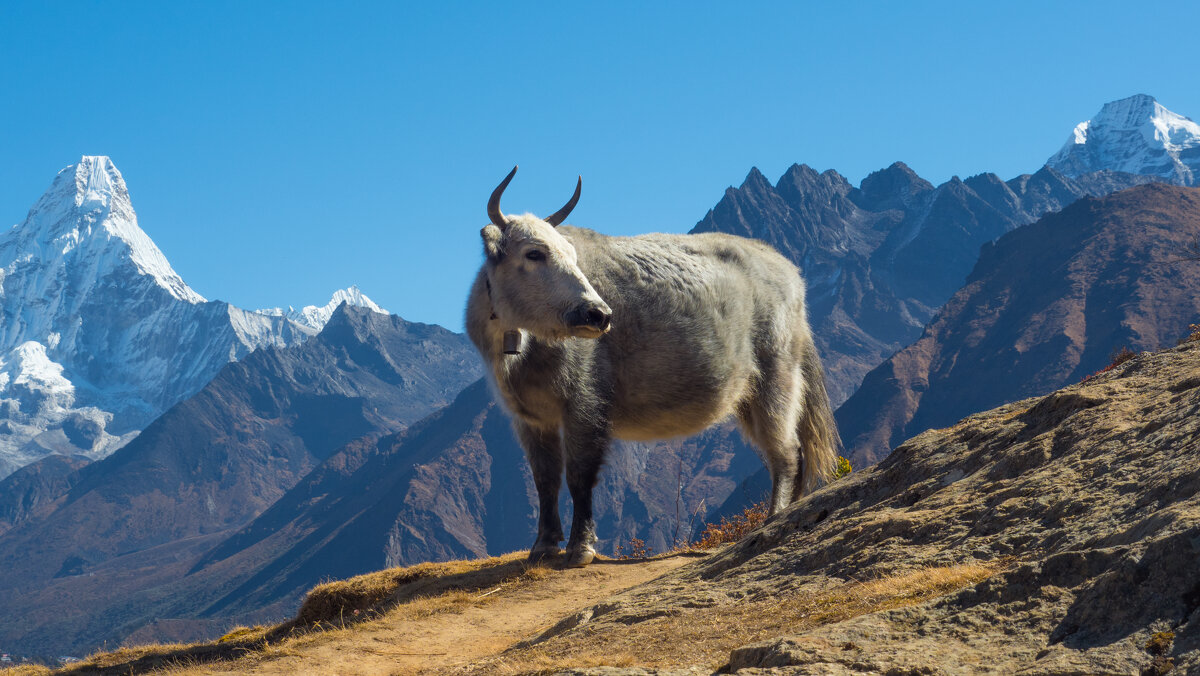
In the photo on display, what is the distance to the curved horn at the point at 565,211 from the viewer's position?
1230 cm

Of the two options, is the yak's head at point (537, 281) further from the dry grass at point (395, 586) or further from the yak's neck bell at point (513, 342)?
the dry grass at point (395, 586)

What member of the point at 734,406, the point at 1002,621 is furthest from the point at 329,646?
the point at 1002,621

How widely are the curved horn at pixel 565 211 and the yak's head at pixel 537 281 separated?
45cm

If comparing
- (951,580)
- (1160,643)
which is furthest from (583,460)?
(1160,643)

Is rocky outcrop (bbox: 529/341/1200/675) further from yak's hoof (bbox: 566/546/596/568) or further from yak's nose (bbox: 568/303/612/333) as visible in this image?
yak's nose (bbox: 568/303/612/333)

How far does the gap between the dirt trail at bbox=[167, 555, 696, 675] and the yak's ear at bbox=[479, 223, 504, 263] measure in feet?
12.9

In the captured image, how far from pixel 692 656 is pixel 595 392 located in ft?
20.0

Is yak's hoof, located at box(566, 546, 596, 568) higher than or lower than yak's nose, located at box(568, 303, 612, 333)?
lower

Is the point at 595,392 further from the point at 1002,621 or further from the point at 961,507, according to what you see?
the point at 1002,621

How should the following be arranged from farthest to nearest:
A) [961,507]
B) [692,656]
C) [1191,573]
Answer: [961,507], [692,656], [1191,573]

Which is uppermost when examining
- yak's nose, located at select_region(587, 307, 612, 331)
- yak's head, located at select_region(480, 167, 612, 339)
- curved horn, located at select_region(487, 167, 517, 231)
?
curved horn, located at select_region(487, 167, 517, 231)

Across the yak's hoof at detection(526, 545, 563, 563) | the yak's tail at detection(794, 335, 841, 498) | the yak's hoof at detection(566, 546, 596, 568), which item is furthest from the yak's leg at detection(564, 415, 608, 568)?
the yak's tail at detection(794, 335, 841, 498)

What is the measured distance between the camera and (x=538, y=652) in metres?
7.05

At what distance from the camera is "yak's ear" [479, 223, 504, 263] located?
37.8 ft
